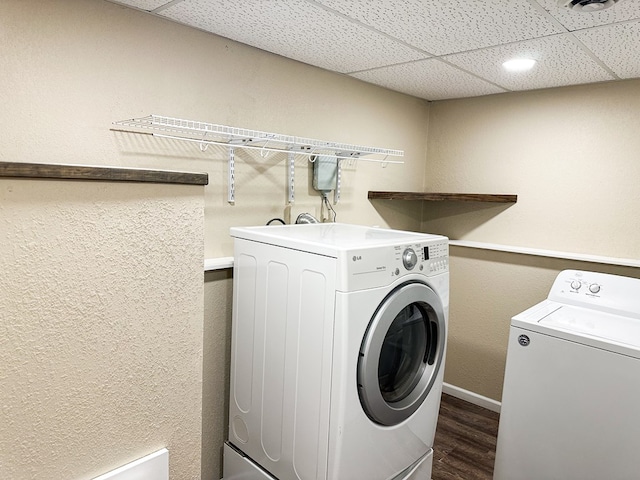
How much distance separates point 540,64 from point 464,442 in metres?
2.09

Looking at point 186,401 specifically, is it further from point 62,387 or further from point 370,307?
point 370,307

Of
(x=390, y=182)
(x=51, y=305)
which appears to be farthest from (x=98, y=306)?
(x=390, y=182)

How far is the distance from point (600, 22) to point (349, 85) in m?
1.29

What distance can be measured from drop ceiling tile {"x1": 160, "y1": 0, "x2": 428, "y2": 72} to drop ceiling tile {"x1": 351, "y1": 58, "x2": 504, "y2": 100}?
0.51 feet

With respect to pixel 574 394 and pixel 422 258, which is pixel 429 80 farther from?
pixel 574 394

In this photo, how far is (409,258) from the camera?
65.8 inches

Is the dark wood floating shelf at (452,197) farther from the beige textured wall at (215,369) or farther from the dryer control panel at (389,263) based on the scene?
the beige textured wall at (215,369)

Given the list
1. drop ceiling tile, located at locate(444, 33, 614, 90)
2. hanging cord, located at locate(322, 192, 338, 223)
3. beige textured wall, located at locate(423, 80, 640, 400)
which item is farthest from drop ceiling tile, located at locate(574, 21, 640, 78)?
hanging cord, located at locate(322, 192, 338, 223)

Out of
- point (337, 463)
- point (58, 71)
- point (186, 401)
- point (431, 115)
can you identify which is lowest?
point (337, 463)

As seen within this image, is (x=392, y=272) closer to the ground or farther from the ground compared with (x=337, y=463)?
Answer: farther from the ground

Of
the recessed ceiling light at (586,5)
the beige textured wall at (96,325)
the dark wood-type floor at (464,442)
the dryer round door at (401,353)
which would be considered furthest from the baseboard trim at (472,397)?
the recessed ceiling light at (586,5)

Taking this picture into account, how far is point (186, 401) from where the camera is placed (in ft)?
4.49

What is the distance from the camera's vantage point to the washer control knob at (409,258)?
1649 mm

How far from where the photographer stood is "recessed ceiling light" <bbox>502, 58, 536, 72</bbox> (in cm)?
204
